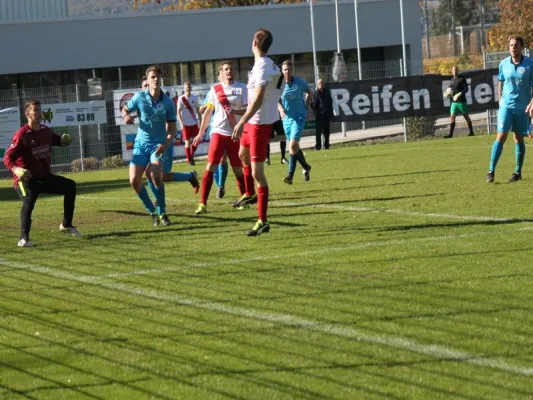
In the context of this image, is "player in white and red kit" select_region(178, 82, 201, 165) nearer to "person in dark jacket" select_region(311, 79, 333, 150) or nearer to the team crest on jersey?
"person in dark jacket" select_region(311, 79, 333, 150)

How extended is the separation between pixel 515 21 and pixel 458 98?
104ft

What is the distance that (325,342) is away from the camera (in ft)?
22.0

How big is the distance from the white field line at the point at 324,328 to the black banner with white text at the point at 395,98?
23651 millimetres

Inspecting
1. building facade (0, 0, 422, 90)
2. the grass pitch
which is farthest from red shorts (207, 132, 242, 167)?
building facade (0, 0, 422, 90)

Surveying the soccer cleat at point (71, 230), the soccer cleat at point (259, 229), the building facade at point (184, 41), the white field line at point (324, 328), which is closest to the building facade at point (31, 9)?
the building facade at point (184, 41)

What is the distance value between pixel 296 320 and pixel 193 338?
2.46ft

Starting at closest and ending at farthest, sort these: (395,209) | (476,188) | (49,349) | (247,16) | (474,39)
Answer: (49,349) → (395,209) → (476,188) → (247,16) → (474,39)

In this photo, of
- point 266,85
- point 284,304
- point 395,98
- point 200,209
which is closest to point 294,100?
point 200,209

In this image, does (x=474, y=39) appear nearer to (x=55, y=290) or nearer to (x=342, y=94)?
(x=342, y=94)

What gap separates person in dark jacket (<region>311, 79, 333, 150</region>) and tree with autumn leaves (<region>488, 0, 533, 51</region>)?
2984 centimetres

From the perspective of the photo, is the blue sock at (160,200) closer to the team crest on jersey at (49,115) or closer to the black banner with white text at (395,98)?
the team crest on jersey at (49,115)

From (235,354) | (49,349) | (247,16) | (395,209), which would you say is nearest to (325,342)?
(235,354)

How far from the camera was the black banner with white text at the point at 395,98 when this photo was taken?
3297 cm

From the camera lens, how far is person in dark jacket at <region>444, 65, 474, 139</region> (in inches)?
1270
